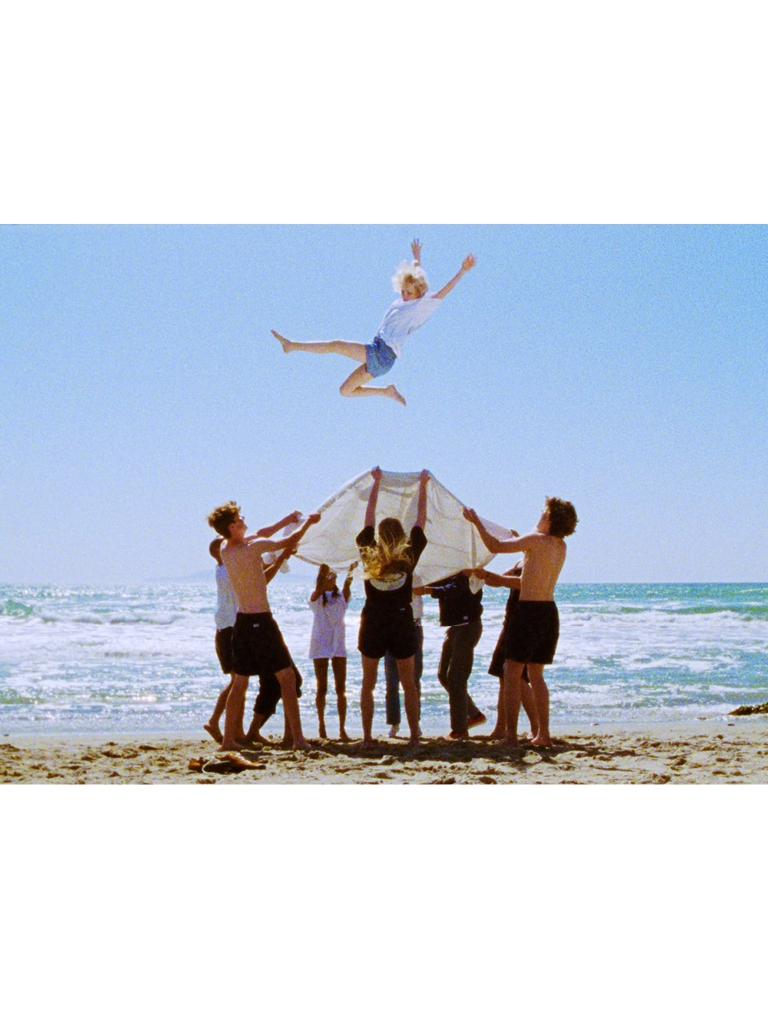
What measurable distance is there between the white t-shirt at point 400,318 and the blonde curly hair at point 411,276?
0.08 metres

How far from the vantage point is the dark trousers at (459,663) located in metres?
6.27

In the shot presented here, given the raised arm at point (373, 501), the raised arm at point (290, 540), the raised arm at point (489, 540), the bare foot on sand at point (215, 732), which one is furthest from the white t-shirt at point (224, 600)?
the raised arm at point (489, 540)

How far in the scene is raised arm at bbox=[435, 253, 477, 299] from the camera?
16.3 feet

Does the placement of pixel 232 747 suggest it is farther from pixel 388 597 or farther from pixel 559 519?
pixel 559 519

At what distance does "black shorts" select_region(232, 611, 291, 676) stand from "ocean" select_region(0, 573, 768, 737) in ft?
3.71

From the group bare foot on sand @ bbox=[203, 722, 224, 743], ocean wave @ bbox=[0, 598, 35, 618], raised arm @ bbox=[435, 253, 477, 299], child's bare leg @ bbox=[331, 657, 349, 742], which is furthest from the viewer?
ocean wave @ bbox=[0, 598, 35, 618]

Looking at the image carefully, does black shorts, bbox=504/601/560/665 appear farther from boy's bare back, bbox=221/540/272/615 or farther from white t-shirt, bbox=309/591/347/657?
boy's bare back, bbox=221/540/272/615

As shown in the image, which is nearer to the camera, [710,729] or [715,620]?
[710,729]

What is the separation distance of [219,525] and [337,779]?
167 centimetres

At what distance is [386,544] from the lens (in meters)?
5.55

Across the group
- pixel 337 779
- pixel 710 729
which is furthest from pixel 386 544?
pixel 710 729

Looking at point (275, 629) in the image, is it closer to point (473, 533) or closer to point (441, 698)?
point (473, 533)

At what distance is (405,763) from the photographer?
208 inches

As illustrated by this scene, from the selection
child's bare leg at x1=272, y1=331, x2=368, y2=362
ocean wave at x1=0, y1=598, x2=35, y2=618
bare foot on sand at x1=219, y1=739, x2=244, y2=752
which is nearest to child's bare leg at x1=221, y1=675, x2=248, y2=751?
bare foot on sand at x1=219, y1=739, x2=244, y2=752
